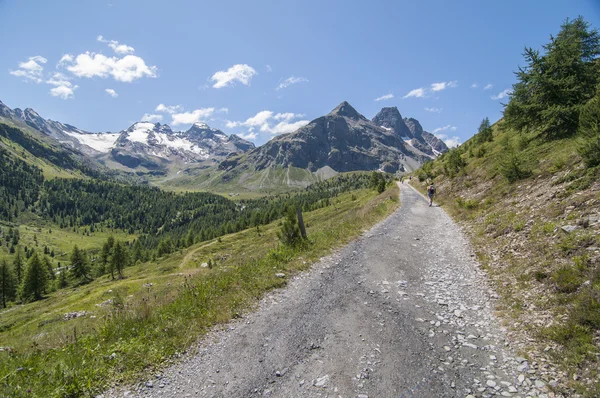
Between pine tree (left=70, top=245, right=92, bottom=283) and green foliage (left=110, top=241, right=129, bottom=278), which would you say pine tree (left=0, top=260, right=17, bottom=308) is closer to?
pine tree (left=70, top=245, right=92, bottom=283)

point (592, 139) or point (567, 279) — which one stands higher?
point (592, 139)

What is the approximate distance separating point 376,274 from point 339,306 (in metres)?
3.69

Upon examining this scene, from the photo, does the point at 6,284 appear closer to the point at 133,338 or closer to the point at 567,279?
the point at 133,338

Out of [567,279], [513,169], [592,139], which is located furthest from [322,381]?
[513,169]

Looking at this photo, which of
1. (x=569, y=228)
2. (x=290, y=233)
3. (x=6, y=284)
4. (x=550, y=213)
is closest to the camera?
(x=569, y=228)

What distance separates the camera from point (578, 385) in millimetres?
5965

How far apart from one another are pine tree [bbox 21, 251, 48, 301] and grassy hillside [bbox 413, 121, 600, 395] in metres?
122

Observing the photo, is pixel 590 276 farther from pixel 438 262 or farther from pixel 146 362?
pixel 146 362

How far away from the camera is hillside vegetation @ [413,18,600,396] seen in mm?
7371

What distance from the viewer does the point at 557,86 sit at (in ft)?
84.1

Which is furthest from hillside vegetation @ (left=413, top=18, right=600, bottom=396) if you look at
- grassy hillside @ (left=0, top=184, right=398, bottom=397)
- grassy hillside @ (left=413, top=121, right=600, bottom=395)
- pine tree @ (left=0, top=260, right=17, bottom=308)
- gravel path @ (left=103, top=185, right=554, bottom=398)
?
pine tree @ (left=0, top=260, right=17, bottom=308)

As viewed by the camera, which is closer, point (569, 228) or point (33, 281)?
point (569, 228)

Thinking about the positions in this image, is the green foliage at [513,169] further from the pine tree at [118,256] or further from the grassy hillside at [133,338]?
the pine tree at [118,256]

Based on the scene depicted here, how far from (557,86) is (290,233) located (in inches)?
1090
